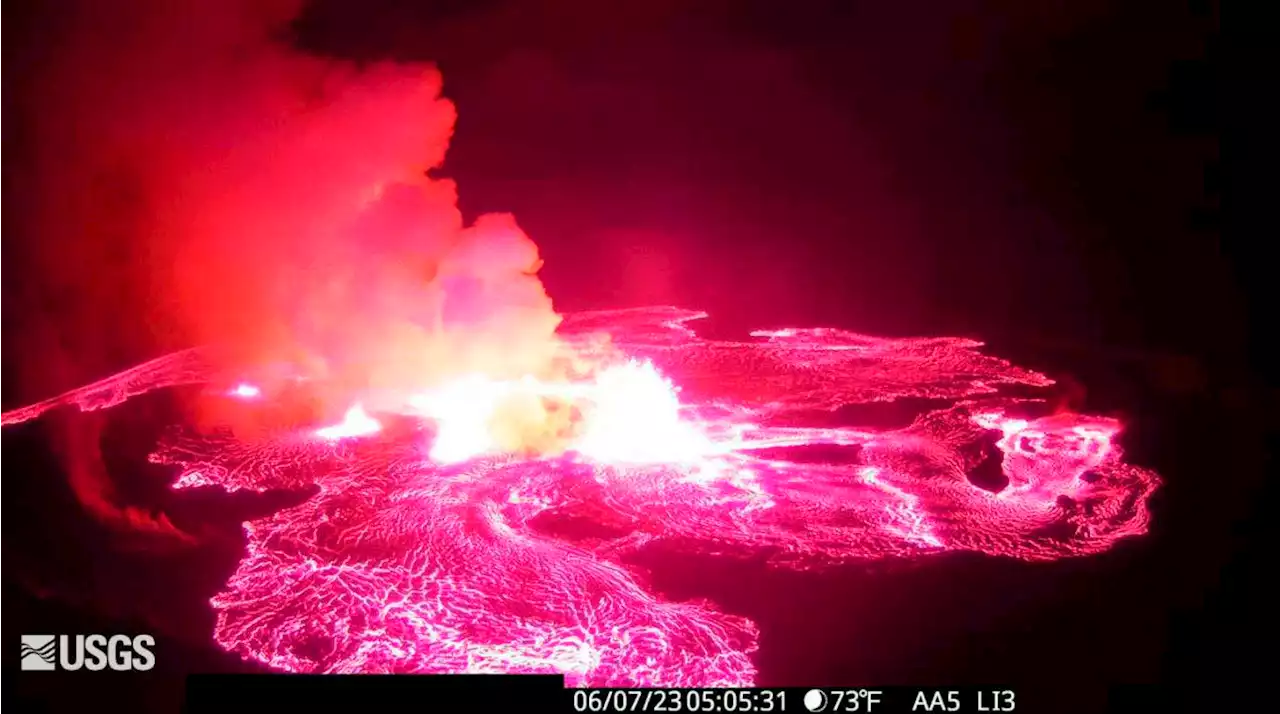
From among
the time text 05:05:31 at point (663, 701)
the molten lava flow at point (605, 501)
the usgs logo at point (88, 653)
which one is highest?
the molten lava flow at point (605, 501)

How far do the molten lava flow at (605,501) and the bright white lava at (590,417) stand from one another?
0.06ft

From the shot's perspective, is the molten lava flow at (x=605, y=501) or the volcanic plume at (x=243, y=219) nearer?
the molten lava flow at (x=605, y=501)

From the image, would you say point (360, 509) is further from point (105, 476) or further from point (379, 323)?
point (379, 323)

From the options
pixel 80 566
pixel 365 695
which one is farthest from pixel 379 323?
pixel 365 695

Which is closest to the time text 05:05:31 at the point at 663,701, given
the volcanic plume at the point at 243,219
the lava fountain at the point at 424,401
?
the lava fountain at the point at 424,401

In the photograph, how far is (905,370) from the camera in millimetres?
7109

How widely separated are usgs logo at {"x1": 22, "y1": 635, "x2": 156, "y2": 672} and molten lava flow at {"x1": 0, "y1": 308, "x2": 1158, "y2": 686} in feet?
0.98

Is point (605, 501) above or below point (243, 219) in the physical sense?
below

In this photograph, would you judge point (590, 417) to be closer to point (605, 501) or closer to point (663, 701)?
point (605, 501)

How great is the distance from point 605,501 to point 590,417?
3.66 ft

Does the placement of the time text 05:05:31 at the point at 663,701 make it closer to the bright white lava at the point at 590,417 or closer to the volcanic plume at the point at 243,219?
the bright white lava at the point at 590,417

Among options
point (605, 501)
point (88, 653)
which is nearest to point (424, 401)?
point (605, 501)

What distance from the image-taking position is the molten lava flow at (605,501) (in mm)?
3736

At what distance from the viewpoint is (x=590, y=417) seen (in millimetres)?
5898
